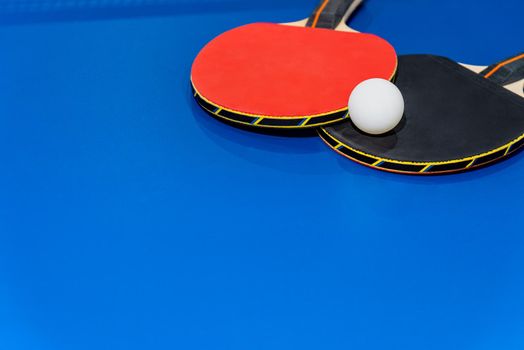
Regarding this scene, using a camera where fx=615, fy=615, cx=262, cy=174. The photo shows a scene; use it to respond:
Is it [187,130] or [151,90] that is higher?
[151,90]

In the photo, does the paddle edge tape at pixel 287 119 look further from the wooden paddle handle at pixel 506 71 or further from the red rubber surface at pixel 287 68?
the wooden paddle handle at pixel 506 71

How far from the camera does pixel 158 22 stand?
11.9ft

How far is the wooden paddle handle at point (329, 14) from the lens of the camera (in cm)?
327

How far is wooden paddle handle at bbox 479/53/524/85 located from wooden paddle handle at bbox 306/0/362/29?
0.84 meters

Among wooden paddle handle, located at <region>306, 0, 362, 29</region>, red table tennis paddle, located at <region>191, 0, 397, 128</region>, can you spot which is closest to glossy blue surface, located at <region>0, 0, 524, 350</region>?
red table tennis paddle, located at <region>191, 0, 397, 128</region>

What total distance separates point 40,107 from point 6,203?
690 mm

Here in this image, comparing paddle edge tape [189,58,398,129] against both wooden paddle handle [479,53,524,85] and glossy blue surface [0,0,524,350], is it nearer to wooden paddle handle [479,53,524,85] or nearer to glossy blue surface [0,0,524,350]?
glossy blue surface [0,0,524,350]

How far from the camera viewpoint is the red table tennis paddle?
2.56m

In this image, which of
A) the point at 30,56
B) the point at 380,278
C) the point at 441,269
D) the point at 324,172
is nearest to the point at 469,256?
the point at 441,269

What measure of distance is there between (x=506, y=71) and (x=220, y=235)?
152cm

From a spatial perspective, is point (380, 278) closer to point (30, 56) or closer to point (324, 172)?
point (324, 172)

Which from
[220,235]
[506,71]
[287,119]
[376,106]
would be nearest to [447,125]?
[376,106]

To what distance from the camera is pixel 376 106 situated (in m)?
2.41

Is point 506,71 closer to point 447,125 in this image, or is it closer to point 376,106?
point 447,125
